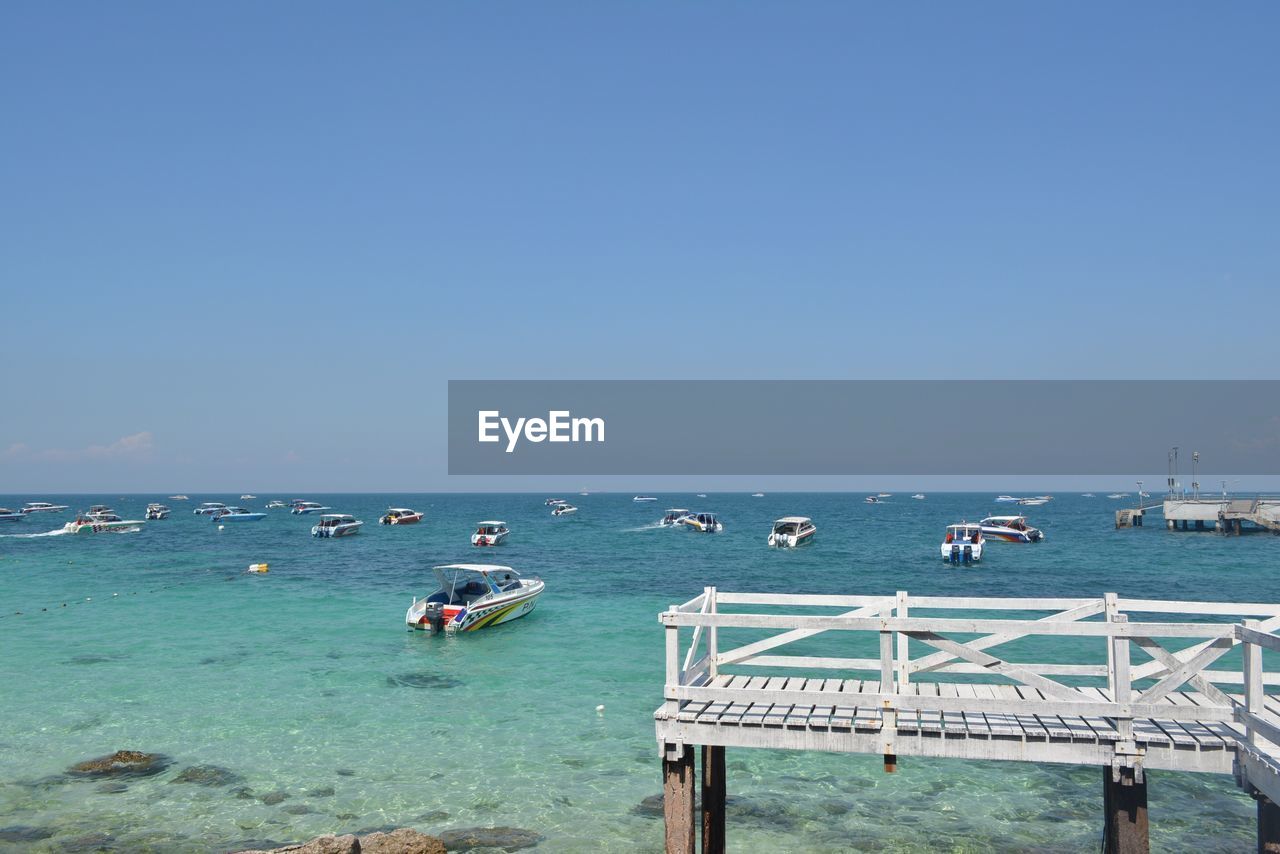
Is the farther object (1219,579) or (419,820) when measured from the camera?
(1219,579)

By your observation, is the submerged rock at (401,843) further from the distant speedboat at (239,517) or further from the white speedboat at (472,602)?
the distant speedboat at (239,517)

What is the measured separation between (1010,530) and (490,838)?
252ft

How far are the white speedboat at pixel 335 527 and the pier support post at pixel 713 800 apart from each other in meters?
85.4

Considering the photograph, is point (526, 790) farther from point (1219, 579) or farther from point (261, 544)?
point (261, 544)

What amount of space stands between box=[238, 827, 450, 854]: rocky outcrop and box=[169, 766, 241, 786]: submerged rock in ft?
17.6

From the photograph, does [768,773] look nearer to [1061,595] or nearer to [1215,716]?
[1215,716]

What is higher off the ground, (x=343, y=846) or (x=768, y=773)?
(x=343, y=846)

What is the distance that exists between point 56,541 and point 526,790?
9029 centimetres

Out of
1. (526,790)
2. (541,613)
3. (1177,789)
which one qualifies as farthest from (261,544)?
(1177,789)

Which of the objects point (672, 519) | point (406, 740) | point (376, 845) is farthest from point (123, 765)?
point (672, 519)

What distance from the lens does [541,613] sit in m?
39.6

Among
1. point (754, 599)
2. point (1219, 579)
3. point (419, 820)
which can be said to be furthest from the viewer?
point (1219, 579)

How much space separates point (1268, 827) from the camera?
425 inches

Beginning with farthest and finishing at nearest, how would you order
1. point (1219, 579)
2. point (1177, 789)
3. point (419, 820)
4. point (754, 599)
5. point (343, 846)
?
point (1219, 579) < point (1177, 789) < point (419, 820) < point (754, 599) < point (343, 846)
